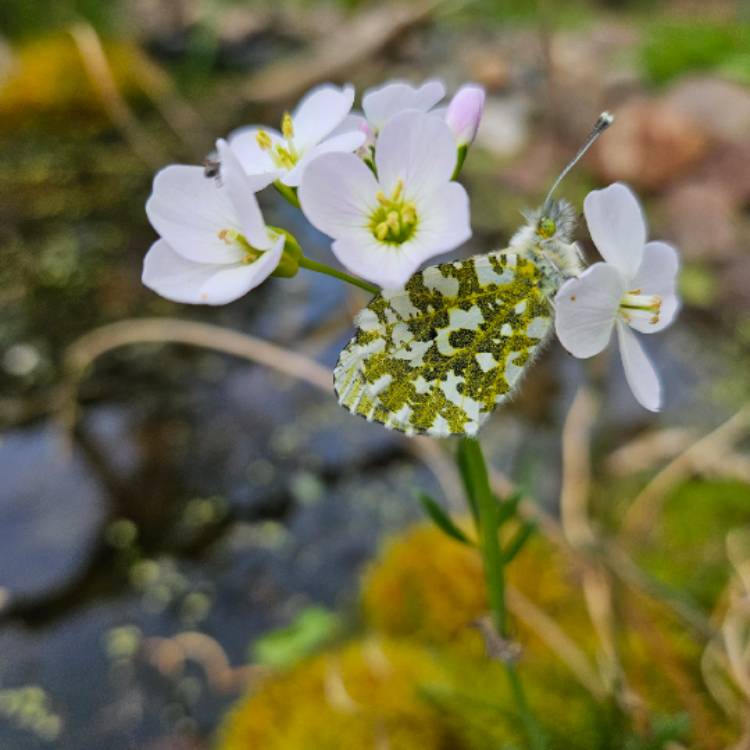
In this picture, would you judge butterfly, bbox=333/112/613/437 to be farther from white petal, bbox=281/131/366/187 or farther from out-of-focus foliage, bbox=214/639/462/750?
out-of-focus foliage, bbox=214/639/462/750

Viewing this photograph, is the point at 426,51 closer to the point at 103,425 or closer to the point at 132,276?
the point at 132,276

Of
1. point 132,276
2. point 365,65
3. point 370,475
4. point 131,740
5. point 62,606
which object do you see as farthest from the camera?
point 365,65

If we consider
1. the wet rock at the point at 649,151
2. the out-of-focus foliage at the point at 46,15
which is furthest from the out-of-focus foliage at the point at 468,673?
the out-of-focus foliage at the point at 46,15

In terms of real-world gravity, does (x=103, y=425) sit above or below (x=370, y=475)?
above

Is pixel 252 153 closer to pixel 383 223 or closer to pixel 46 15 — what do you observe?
pixel 383 223

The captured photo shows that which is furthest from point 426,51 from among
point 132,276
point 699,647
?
point 699,647

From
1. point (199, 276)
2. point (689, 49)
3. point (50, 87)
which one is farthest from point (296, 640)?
point (689, 49)

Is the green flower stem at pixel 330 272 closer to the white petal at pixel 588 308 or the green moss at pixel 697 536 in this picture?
the white petal at pixel 588 308
